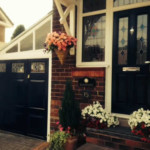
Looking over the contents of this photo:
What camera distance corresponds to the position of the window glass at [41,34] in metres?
4.81

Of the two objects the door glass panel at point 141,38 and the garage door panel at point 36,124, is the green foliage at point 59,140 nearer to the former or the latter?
the garage door panel at point 36,124

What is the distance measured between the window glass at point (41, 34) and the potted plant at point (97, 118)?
2.18 metres

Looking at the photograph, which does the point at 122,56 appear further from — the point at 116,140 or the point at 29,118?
the point at 29,118

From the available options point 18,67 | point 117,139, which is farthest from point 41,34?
point 117,139

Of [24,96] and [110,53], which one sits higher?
[110,53]

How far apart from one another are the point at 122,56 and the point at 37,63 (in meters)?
2.31

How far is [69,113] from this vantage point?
11.9ft

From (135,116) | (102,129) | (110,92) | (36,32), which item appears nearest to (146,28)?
(110,92)

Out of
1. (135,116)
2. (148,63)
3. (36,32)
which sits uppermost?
(36,32)

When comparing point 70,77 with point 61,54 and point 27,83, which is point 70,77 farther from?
point 27,83

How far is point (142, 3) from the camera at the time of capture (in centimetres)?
353

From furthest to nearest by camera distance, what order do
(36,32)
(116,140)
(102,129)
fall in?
(36,32)
(102,129)
(116,140)

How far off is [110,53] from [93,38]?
563 millimetres

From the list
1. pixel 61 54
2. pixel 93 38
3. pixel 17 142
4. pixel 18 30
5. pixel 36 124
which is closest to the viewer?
pixel 61 54
